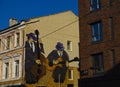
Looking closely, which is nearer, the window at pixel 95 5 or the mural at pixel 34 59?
the window at pixel 95 5

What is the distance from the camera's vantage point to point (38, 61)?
41.6 m

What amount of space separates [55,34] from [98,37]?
13806 mm

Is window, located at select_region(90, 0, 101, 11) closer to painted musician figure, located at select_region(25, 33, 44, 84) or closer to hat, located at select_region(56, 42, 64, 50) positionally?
painted musician figure, located at select_region(25, 33, 44, 84)

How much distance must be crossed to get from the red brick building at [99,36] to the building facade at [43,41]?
9.54m

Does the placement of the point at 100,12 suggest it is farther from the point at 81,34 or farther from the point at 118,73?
the point at 118,73

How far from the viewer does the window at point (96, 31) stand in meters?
33.0

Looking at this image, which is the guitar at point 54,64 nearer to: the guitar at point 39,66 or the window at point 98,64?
the guitar at point 39,66

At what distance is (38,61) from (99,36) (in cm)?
1133

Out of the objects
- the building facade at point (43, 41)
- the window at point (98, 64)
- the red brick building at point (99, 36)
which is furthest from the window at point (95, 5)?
the building facade at point (43, 41)

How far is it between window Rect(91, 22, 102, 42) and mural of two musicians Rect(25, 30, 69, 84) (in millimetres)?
10393

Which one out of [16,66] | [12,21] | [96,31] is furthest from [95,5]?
[12,21]

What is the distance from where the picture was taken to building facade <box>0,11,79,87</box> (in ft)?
140

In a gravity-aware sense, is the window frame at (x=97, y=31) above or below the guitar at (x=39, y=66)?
above

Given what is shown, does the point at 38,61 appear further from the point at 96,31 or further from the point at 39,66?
the point at 96,31
